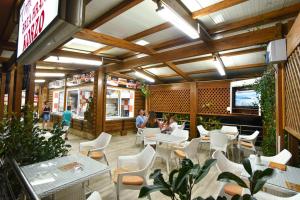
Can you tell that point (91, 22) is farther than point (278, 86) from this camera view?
Yes

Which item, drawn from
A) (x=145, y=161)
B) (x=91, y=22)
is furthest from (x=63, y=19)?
(x=91, y=22)

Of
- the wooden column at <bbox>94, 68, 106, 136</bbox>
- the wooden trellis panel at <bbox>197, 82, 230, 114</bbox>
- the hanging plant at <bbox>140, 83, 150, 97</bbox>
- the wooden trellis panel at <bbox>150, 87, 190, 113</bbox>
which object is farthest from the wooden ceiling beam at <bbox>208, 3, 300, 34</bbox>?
the hanging plant at <bbox>140, 83, 150, 97</bbox>

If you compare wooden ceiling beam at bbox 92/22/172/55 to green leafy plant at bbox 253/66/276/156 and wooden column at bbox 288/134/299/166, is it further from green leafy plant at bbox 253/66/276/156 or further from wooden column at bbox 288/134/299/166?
wooden column at bbox 288/134/299/166

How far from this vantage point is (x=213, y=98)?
7.18 meters

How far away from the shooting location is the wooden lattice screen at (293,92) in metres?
2.23

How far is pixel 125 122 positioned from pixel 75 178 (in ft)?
20.5

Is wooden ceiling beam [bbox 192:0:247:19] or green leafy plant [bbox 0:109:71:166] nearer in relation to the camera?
green leafy plant [bbox 0:109:71:166]

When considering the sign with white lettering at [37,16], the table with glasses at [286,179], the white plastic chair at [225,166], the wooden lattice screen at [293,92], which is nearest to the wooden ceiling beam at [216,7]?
the wooden lattice screen at [293,92]

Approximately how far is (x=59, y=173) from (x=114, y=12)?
9.02ft

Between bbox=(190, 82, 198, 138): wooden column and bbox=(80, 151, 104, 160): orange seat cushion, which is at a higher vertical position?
bbox=(190, 82, 198, 138): wooden column

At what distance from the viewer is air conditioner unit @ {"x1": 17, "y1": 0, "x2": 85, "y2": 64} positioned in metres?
0.81

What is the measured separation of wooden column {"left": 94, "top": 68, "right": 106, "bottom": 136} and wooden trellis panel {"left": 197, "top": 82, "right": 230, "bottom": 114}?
406 centimetres

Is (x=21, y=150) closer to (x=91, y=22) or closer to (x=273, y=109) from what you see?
(x=91, y=22)

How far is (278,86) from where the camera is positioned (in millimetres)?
3045
